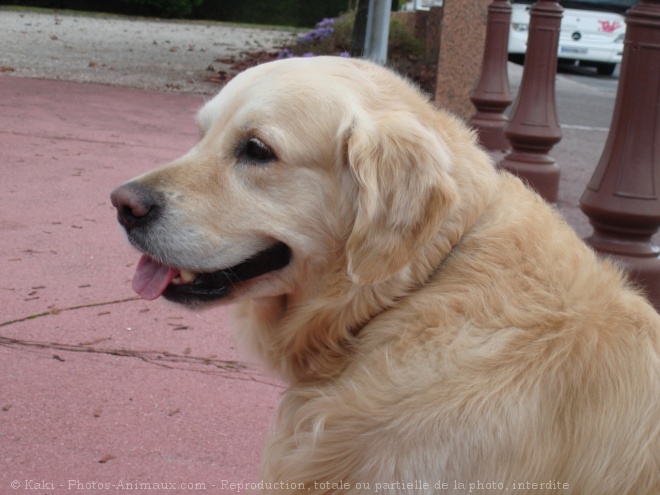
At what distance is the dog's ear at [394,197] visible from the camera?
2.51 m

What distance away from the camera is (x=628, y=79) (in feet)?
15.5

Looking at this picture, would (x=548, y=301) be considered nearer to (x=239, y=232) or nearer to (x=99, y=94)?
(x=239, y=232)

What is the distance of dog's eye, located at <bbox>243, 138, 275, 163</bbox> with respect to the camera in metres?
2.68

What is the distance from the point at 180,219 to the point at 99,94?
1007 cm

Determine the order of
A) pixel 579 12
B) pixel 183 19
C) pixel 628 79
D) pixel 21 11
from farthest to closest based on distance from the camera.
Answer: pixel 183 19 < pixel 21 11 < pixel 579 12 < pixel 628 79

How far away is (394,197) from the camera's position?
2.55 metres

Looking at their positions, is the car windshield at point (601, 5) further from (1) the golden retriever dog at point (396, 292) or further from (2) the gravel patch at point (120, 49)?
(1) the golden retriever dog at point (396, 292)

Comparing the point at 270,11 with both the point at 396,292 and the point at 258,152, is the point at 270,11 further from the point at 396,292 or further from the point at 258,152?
the point at 396,292

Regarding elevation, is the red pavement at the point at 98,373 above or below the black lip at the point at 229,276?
below

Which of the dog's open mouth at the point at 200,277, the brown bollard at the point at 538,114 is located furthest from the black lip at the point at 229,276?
the brown bollard at the point at 538,114

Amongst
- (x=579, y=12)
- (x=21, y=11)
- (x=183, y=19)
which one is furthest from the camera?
(x=183, y=19)

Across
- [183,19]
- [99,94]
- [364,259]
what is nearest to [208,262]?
[364,259]

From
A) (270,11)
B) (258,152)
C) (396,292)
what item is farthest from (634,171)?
(270,11)

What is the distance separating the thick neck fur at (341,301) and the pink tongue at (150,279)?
1.14 feet
